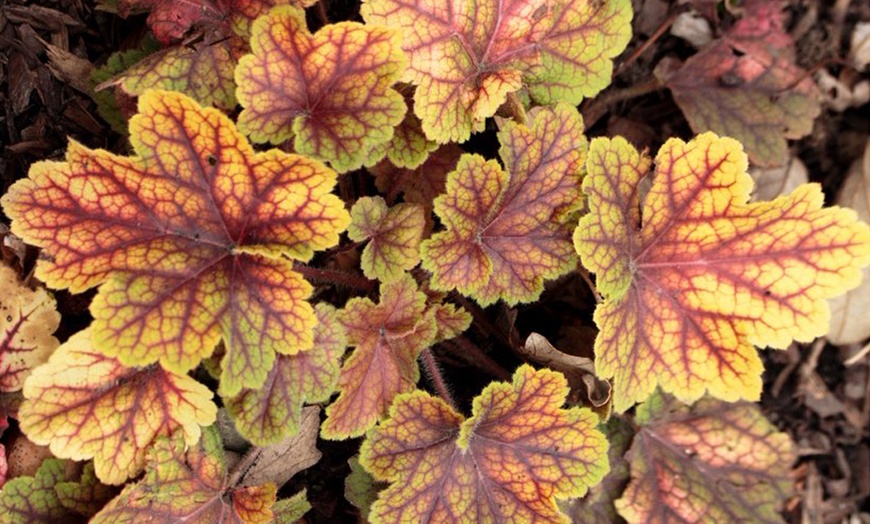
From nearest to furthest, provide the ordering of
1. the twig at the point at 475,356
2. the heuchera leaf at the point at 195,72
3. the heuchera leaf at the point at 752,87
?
the heuchera leaf at the point at 195,72, the twig at the point at 475,356, the heuchera leaf at the point at 752,87

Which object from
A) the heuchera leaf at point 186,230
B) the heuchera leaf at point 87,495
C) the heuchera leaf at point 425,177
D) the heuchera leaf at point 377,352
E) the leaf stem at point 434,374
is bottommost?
Answer: the heuchera leaf at point 87,495

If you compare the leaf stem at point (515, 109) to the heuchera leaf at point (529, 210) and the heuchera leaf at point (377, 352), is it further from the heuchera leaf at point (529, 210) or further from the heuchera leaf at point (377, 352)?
the heuchera leaf at point (377, 352)

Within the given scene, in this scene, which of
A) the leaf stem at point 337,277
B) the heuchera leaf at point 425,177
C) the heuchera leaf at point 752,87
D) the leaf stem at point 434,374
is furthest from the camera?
the heuchera leaf at point 752,87

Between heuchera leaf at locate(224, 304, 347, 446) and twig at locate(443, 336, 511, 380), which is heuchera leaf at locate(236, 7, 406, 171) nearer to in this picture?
heuchera leaf at locate(224, 304, 347, 446)

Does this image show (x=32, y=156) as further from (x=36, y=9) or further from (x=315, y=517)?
(x=315, y=517)

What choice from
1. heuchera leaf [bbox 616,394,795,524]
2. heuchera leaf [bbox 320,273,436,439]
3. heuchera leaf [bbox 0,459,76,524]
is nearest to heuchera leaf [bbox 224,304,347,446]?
heuchera leaf [bbox 320,273,436,439]

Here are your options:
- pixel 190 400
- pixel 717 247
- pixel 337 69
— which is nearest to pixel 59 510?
pixel 190 400

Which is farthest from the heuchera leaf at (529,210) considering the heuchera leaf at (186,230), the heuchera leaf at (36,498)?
the heuchera leaf at (36,498)
